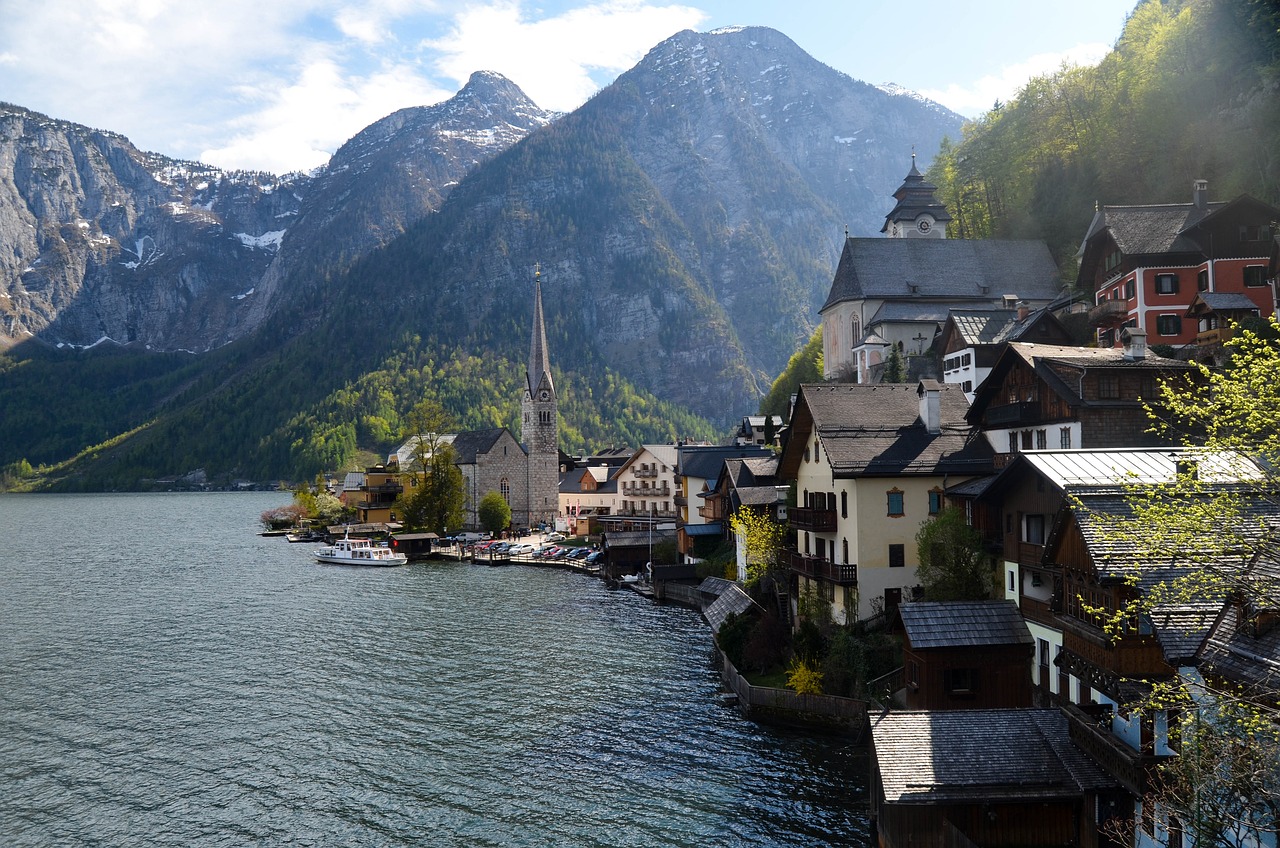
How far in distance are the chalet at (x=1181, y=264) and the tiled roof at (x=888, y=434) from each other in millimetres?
20165

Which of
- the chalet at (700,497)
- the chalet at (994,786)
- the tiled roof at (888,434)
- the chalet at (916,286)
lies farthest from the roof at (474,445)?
the chalet at (994,786)

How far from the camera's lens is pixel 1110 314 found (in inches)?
2378

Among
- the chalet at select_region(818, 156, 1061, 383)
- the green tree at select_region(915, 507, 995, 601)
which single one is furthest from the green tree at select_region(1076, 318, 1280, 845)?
the chalet at select_region(818, 156, 1061, 383)

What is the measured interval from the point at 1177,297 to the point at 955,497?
30788 mm

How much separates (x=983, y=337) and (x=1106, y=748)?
46.7 metres

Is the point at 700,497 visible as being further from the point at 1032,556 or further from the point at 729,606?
the point at 1032,556

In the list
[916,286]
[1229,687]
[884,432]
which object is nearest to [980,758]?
[1229,687]

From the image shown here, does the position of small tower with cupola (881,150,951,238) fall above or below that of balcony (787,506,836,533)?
above

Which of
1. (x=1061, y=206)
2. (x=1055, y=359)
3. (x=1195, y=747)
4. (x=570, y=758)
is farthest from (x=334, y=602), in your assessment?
(x=1061, y=206)

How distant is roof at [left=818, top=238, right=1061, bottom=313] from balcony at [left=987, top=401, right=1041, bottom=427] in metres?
56.4

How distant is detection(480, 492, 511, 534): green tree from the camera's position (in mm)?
123938

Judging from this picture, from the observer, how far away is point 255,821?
98.2ft

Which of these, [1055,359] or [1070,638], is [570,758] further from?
[1055,359]

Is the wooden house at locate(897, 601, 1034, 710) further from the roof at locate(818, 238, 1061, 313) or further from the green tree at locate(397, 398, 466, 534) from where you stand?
the green tree at locate(397, 398, 466, 534)
